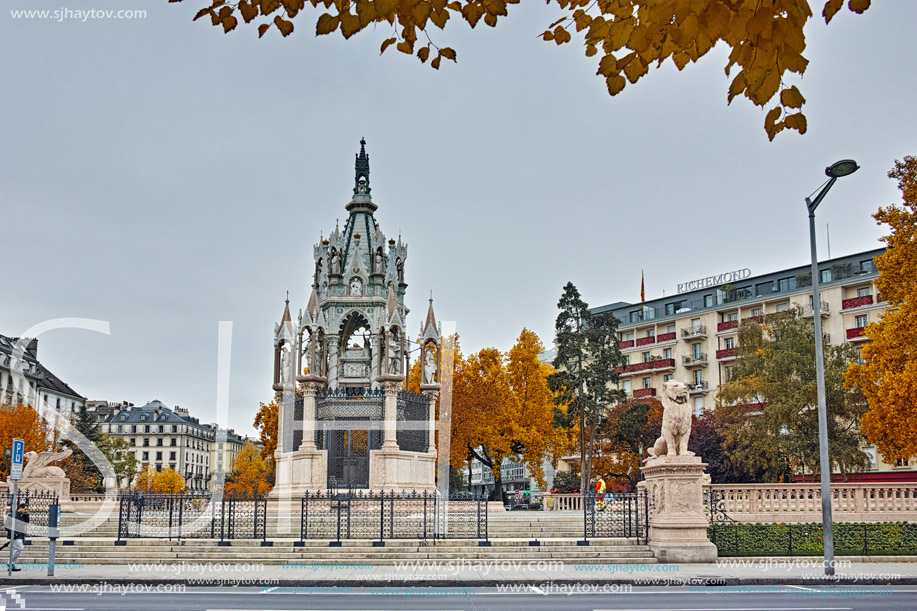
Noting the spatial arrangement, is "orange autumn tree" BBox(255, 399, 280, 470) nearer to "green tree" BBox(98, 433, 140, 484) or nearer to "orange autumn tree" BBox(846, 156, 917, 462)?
"green tree" BBox(98, 433, 140, 484)

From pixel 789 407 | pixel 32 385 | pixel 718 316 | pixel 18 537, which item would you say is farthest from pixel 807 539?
pixel 32 385

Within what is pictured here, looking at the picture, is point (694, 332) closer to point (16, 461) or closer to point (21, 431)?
point (21, 431)

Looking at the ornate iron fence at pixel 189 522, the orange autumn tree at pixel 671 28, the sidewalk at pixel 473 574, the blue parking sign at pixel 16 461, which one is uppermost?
the orange autumn tree at pixel 671 28

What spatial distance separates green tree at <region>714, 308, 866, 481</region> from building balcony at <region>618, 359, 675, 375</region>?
21.7 m

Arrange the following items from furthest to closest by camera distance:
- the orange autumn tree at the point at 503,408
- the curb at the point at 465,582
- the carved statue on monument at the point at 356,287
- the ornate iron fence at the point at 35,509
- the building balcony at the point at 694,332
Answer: the building balcony at the point at 694,332 < the orange autumn tree at the point at 503,408 < the carved statue on monument at the point at 356,287 < the ornate iron fence at the point at 35,509 < the curb at the point at 465,582

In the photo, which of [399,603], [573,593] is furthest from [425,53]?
[573,593]

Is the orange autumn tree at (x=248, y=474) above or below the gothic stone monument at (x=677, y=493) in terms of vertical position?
below

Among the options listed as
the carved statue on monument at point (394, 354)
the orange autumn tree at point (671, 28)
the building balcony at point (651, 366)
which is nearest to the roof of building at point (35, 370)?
the building balcony at point (651, 366)

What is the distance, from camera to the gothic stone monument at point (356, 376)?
27656mm

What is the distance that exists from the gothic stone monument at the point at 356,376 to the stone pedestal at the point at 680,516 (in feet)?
31.5

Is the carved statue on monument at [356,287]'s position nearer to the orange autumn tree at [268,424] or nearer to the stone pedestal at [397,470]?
the stone pedestal at [397,470]

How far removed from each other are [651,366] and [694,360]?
4027mm

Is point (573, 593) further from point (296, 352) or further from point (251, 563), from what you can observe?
point (296, 352)

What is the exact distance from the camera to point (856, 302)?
198ft
